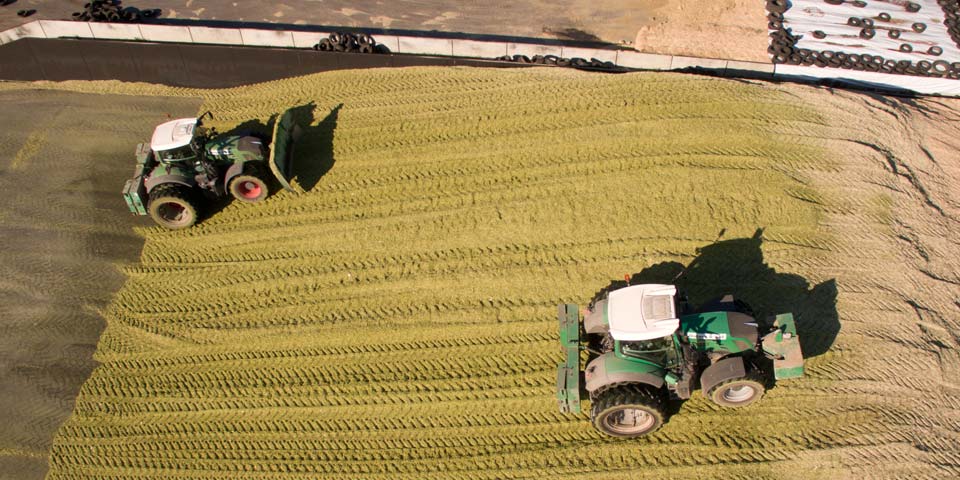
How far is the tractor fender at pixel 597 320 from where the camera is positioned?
7.50 metres

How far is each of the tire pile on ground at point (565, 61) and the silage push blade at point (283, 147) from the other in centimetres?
416

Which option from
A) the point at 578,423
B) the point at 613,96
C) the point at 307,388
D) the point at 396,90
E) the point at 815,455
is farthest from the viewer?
the point at 396,90

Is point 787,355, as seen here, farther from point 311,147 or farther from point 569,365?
point 311,147

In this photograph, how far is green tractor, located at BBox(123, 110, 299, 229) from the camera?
9781 mm

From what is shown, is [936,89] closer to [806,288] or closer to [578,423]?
[806,288]

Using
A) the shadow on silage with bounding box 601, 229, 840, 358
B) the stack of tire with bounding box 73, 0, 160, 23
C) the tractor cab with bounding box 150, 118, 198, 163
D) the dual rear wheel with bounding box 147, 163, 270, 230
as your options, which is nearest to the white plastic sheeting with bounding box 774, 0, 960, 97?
the shadow on silage with bounding box 601, 229, 840, 358

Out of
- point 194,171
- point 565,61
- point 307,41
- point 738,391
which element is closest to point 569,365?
point 738,391

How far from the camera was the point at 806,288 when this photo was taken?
8.58 m

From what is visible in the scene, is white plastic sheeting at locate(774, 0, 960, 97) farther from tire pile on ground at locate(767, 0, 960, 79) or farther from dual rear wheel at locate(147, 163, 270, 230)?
dual rear wheel at locate(147, 163, 270, 230)

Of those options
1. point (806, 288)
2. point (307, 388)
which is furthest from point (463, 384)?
point (806, 288)

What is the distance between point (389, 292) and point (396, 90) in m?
4.46

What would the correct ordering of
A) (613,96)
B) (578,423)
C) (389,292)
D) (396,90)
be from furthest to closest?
(396,90), (613,96), (389,292), (578,423)

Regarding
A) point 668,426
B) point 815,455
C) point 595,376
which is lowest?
point 815,455

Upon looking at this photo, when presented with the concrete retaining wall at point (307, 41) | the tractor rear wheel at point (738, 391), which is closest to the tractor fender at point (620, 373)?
the tractor rear wheel at point (738, 391)
